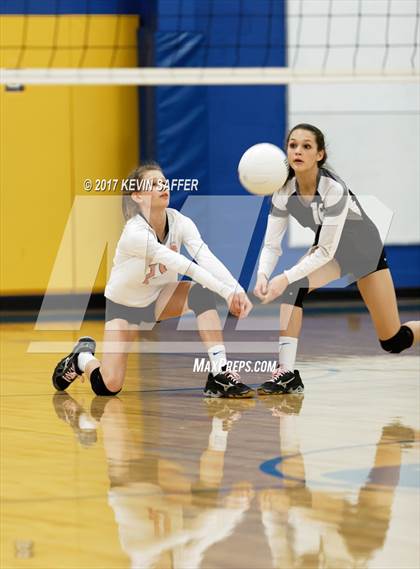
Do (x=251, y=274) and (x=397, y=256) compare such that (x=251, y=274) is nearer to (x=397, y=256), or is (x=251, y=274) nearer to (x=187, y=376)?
(x=397, y=256)

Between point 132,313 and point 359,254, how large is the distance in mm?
1258

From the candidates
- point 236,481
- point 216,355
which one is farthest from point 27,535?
point 216,355

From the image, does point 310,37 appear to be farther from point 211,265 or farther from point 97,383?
point 97,383

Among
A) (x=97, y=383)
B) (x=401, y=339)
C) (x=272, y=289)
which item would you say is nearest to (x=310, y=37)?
(x=401, y=339)

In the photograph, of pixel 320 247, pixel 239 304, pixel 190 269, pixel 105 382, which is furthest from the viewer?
pixel 105 382

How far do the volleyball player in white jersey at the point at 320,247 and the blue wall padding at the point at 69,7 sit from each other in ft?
20.8

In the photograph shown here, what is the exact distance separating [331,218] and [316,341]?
3.08 metres

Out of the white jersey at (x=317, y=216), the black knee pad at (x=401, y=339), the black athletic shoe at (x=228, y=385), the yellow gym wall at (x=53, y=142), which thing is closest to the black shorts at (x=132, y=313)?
the black athletic shoe at (x=228, y=385)

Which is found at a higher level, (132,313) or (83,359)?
(132,313)

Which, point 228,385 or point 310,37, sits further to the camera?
point 310,37

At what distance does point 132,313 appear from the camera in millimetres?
6934

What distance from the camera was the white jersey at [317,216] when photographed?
6.76 metres

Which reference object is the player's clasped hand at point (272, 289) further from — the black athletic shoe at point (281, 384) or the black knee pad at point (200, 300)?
the black athletic shoe at point (281, 384)

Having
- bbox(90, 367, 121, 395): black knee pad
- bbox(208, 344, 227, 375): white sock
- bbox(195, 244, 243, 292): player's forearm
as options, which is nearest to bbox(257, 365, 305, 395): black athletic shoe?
bbox(208, 344, 227, 375): white sock
